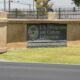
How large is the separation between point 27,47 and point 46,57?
567cm

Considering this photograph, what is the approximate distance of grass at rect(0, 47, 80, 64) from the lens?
21.8 metres

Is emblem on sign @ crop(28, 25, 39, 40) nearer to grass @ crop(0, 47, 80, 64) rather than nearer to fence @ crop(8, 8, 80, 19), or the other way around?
grass @ crop(0, 47, 80, 64)

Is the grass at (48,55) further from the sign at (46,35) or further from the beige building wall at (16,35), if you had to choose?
the sign at (46,35)

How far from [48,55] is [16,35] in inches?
193

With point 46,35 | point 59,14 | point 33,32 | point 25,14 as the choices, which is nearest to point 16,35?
point 33,32

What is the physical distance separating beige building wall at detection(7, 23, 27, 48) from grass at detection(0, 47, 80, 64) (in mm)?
933

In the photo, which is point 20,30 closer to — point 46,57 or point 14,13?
point 14,13

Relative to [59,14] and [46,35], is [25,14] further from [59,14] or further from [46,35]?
[46,35]

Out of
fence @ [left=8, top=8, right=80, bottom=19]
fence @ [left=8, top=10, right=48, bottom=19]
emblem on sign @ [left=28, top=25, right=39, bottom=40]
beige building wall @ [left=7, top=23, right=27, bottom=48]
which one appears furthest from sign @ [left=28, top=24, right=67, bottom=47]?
fence @ [left=8, top=10, right=48, bottom=19]

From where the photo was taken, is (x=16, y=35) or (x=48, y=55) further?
(x=16, y=35)

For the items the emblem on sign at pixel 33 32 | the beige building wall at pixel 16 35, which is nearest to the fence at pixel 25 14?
the emblem on sign at pixel 33 32

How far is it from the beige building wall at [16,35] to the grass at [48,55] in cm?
93

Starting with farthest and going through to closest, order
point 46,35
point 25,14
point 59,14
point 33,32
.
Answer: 1. point 25,14
2. point 59,14
3. point 46,35
4. point 33,32

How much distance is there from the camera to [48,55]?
2405 cm
